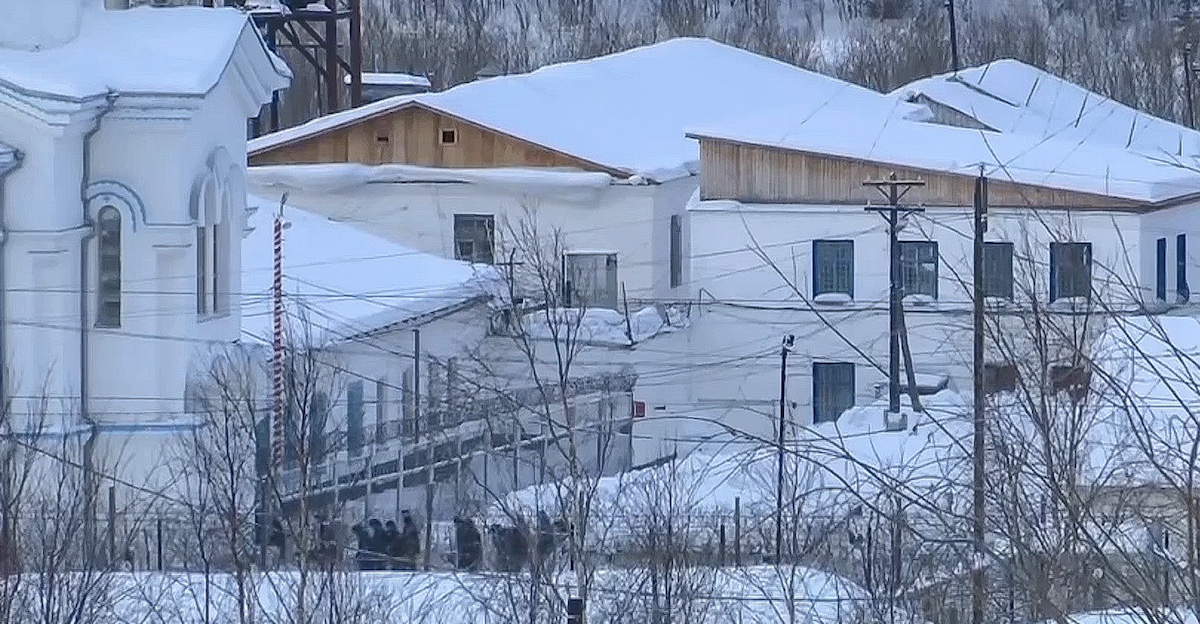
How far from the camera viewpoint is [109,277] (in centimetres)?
1428

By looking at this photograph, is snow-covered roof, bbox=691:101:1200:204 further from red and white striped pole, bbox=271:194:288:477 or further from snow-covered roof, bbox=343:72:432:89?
snow-covered roof, bbox=343:72:432:89

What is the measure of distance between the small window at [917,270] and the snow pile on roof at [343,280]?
382 cm

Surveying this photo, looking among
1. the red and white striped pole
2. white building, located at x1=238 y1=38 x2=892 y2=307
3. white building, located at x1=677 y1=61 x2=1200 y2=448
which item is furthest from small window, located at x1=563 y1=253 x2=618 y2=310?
the red and white striped pole

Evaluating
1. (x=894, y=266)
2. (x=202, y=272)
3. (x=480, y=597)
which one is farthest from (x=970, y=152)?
(x=480, y=597)

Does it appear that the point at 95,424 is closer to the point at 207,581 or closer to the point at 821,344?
the point at 207,581

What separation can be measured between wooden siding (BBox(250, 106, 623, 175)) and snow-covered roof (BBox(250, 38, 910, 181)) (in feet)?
0.28

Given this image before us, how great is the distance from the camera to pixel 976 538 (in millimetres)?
4891

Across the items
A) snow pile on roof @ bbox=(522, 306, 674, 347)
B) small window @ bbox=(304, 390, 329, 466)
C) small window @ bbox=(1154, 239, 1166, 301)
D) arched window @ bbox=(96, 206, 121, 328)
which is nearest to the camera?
arched window @ bbox=(96, 206, 121, 328)

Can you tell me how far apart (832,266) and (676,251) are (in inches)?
95.8

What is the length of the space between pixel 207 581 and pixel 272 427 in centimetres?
441

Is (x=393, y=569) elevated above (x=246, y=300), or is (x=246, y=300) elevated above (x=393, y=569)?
(x=246, y=300)

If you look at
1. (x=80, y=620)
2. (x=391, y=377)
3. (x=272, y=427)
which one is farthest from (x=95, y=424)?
(x=80, y=620)

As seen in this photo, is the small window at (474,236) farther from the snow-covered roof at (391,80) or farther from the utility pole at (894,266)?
the snow-covered roof at (391,80)

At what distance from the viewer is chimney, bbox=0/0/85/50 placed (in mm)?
14070
